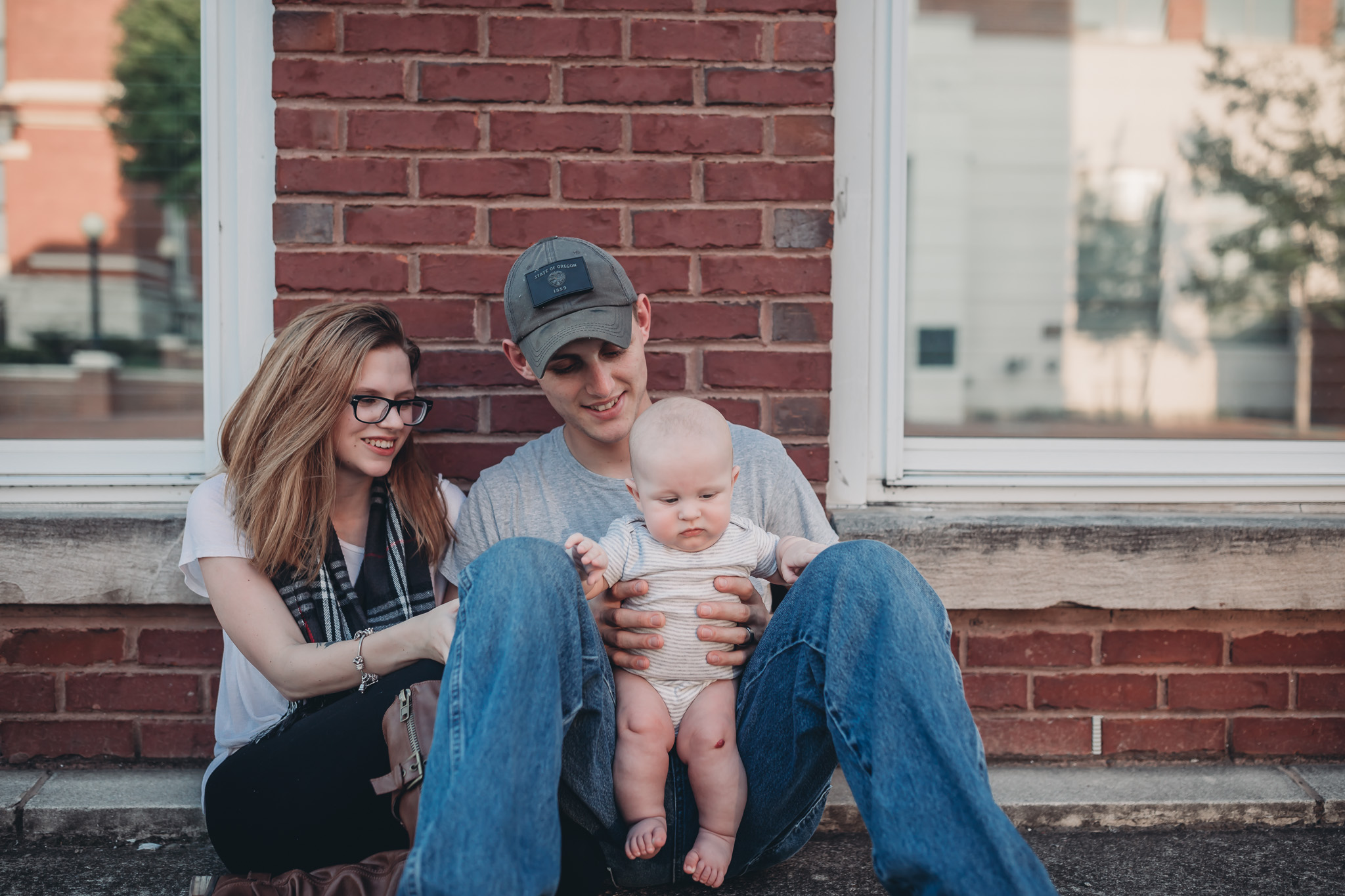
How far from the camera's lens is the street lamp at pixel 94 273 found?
3.10m

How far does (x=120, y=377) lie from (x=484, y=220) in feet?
4.95

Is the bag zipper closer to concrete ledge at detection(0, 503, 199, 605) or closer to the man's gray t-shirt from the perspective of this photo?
the man's gray t-shirt

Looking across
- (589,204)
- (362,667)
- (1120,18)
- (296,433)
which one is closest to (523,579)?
(362,667)

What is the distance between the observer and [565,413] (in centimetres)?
209

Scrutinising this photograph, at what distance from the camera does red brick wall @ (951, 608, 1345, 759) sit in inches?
98.3

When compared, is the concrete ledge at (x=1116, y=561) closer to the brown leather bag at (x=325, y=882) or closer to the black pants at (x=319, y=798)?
the black pants at (x=319, y=798)

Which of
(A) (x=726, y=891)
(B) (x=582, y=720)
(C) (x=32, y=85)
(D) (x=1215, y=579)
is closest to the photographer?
(B) (x=582, y=720)

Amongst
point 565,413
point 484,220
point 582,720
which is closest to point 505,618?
point 582,720

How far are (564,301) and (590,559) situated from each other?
1.88 ft

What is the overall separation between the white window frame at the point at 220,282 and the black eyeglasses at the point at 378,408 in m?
0.48

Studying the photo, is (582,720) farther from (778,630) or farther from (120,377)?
(120,377)

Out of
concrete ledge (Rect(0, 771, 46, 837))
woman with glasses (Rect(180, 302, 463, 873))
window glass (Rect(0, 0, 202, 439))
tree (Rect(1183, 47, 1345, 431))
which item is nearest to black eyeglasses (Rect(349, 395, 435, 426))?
woman with glasses (Rect(180, 302, 463, 873))

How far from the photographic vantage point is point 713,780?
178 centimetres

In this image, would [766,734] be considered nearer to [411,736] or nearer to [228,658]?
[411,736]
